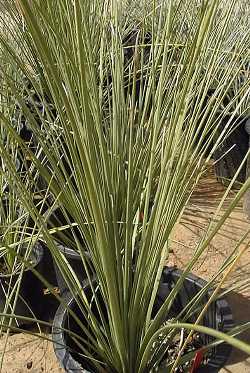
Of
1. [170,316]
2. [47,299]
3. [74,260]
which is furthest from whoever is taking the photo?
[47,299]

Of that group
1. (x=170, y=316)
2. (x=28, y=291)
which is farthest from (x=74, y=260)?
(x=170, y=316)

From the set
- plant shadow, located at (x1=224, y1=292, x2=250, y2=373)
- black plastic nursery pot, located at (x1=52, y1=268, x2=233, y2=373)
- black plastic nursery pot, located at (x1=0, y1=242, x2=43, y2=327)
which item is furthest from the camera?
black plastic nursery pot, located at (x1=0, y1=242, x2=43, y2=327)

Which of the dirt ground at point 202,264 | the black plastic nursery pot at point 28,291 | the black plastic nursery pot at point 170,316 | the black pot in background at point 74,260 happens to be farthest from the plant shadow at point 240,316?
the black plastic nursery pot at point 28,291

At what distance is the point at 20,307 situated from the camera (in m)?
1.43

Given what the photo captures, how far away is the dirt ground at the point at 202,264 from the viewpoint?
133 cm

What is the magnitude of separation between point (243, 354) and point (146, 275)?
0.53 m

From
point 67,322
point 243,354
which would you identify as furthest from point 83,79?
point 243,354

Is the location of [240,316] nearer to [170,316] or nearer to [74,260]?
[170,316]

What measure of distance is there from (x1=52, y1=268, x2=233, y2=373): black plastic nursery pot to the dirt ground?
0.09m

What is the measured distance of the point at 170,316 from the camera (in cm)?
118

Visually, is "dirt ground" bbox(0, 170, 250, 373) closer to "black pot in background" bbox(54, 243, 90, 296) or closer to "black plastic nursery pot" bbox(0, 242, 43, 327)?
"black plastic nursery pot" bbox(0, 242, 43, 327)

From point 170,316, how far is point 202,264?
1.49 feet

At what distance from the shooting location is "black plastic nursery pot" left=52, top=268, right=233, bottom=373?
95cm

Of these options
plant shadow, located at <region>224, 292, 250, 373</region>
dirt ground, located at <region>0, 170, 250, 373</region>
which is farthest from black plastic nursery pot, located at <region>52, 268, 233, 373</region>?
plant shadow, located at <region>224, 292, 250, 373</region>
